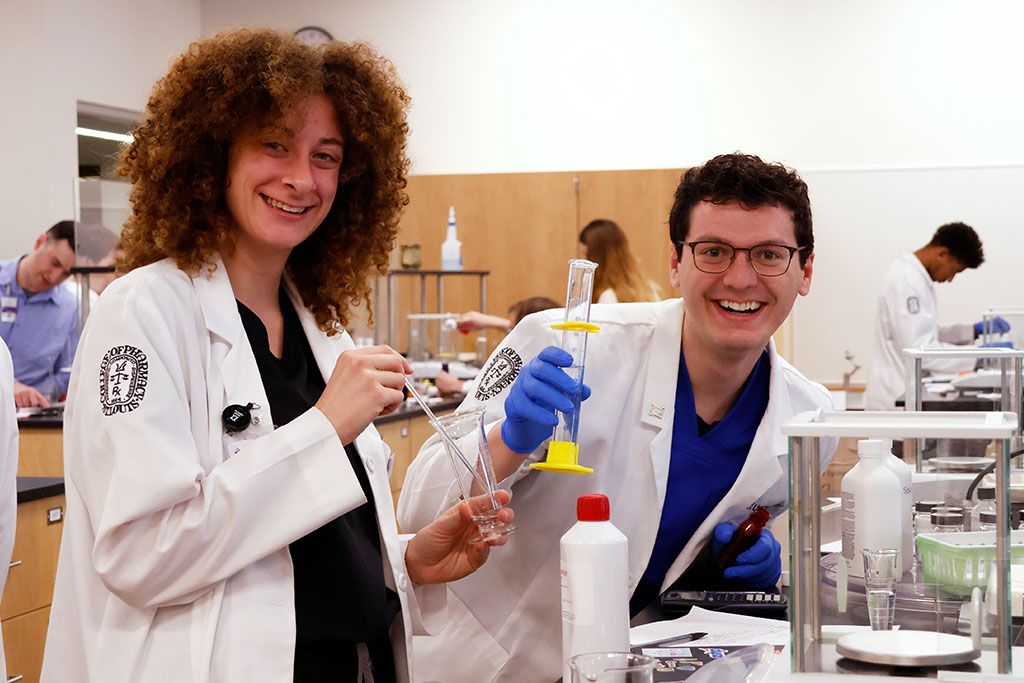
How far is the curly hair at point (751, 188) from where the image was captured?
5.81 feet

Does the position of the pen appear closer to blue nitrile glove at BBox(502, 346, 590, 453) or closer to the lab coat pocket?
blue nitrile glove at BBox(502, 346, 590, 453)

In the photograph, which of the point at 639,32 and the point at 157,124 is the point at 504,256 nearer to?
the point at 639,32

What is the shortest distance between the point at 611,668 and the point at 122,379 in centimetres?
66

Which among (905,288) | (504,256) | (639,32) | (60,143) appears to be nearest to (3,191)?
(60,143)

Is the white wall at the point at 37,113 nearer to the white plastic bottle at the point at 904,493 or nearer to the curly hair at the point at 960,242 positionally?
the curly hair at the point at 960,242

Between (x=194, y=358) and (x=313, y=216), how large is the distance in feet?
Answer: 0.90

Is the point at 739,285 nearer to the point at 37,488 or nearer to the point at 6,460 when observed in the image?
the point at 6,460

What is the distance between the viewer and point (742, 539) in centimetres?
172

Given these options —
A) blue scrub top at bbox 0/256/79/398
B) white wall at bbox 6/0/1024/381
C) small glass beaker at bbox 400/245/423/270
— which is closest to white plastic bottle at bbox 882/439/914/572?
blue scrub top at bbox 0/256/79/398

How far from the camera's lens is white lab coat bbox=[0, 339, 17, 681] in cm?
179

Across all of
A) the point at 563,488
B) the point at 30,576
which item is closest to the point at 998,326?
the point at 563,488

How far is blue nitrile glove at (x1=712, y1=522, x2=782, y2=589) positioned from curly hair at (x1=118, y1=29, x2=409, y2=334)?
28.6 inches

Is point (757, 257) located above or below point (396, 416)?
above

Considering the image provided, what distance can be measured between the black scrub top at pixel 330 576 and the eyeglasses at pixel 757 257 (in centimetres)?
67
